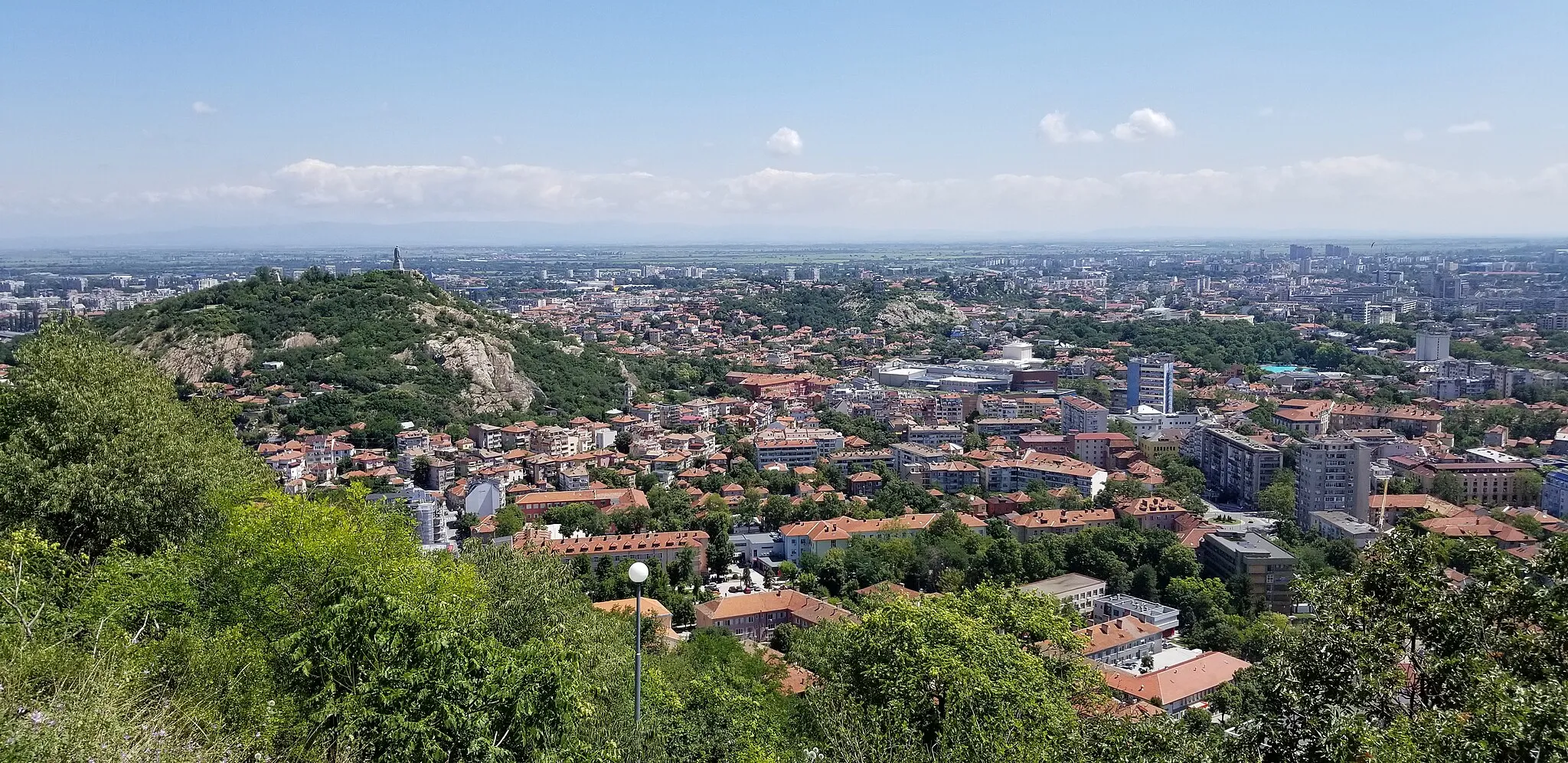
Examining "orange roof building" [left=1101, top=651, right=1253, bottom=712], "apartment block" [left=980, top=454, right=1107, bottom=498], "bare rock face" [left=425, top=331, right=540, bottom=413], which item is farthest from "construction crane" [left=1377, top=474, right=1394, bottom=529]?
"bare rock face" [left=425, top=331, right=540, bottom=413]

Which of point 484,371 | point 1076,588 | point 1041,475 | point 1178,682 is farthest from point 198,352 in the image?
point 1178,682

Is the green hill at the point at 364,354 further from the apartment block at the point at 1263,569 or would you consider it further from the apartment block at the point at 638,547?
the apartment block at the point at 1263,569

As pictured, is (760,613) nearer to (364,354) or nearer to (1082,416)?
(1082,416)

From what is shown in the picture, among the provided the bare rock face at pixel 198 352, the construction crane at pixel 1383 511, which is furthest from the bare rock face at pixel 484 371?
the construction crane at pixel 1383 511

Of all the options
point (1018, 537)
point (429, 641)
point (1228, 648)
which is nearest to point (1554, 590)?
point (429, 641)

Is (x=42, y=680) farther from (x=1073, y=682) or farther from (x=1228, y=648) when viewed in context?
(x=1228, y=648)
